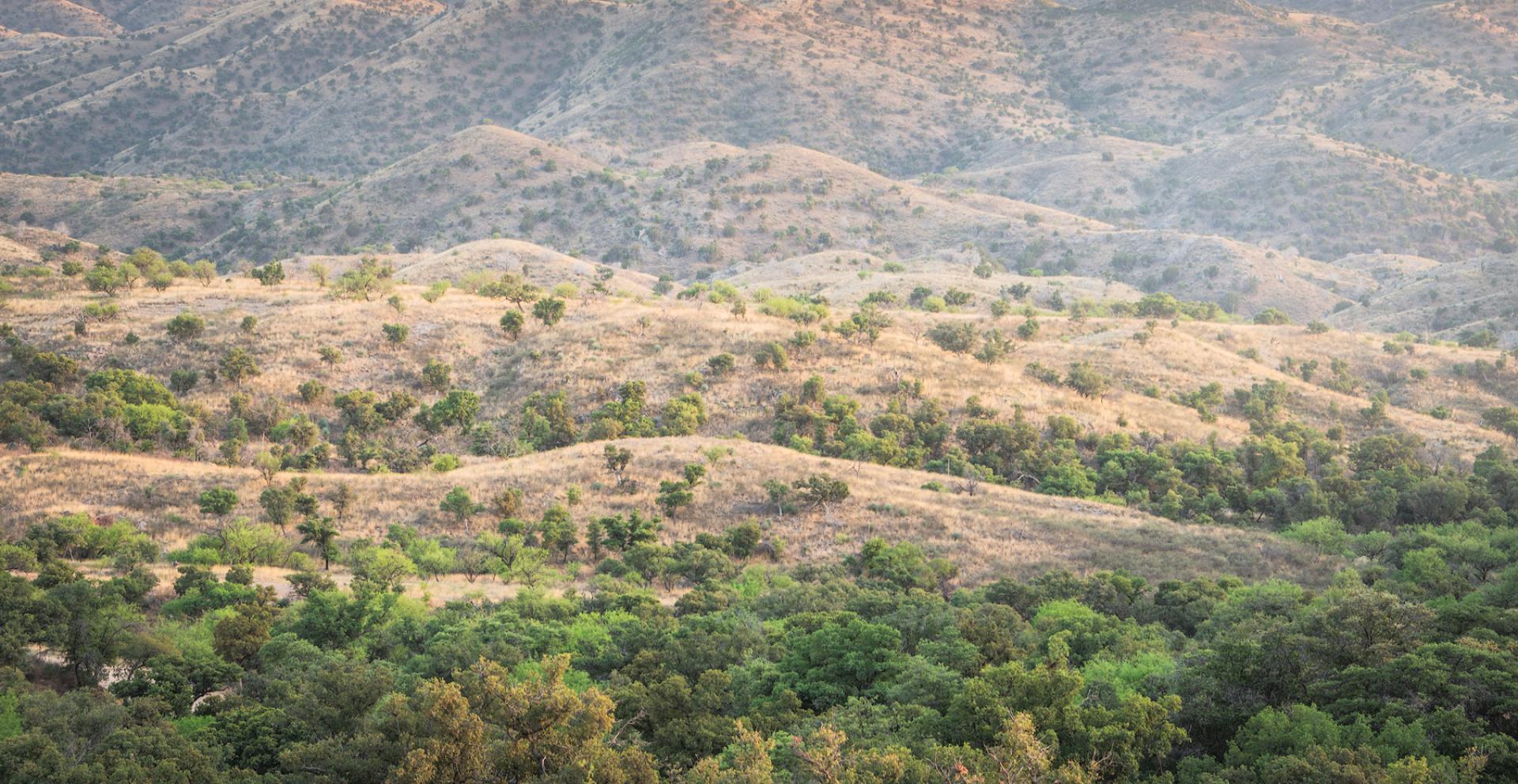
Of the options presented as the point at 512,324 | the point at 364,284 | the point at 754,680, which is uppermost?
the point at 754,680

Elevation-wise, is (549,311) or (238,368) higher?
(238,368)

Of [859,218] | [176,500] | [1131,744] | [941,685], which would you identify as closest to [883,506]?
[941,685]

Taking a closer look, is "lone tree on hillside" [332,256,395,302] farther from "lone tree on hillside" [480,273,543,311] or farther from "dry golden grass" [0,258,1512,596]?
"lone tree on hillside" [480,273,543,311]

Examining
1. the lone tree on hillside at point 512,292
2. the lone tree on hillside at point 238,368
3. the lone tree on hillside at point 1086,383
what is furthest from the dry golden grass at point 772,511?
the lone tree on hillside at point 512,292

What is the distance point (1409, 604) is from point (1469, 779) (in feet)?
41.4

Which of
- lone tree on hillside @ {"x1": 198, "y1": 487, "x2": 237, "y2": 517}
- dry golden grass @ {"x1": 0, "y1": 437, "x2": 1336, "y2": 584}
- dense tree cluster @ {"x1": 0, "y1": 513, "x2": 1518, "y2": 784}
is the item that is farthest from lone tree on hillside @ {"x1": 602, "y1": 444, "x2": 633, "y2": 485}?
lone tree on hillside @ {"x1": 198, "y1": 487, "x2": 237, "y2": 517}

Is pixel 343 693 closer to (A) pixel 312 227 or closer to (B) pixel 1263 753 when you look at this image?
(B) pixel 1263 753

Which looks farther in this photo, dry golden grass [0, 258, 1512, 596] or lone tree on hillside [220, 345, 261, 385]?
lone tree on hillside [220, 345, 261, 385]

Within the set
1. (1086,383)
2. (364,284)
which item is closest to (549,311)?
(364,284)

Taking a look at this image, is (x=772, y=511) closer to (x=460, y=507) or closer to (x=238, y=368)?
(x=460, y=507)

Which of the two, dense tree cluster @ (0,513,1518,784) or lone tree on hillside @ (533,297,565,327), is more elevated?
dense tree cluster @ (0,513,1518,784)

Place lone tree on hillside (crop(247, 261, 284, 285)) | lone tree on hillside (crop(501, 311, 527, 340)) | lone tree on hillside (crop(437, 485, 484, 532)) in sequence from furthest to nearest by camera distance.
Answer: lone tree on hillside (crop(247, 261, 284, 285)) < lone tree on hillside (crop(501, 311, 527, 340)) < lone tree on hillside (crop(437, 485, 484, 532))

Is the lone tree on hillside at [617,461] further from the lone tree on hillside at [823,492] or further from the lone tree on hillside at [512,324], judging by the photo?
the lone tree on hillside at [512,324]

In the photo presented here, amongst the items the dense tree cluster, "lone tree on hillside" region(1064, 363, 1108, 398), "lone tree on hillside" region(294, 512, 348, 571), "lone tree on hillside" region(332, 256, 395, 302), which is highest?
the dense tree cluster
